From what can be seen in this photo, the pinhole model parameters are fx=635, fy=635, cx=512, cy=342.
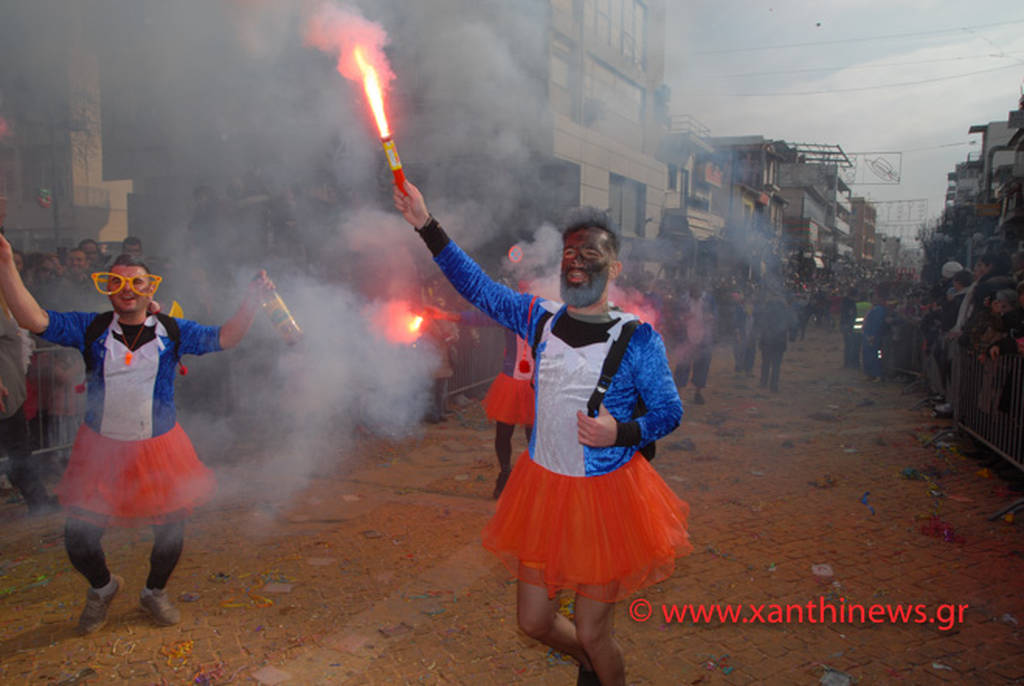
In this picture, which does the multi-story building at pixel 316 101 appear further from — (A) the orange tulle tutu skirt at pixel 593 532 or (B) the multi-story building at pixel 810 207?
(B) the multi-story building at pixel 810 207

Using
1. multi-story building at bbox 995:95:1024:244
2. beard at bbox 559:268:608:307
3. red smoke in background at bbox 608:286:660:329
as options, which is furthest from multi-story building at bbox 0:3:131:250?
A: multi-story building at bbox 995:95:1024:244

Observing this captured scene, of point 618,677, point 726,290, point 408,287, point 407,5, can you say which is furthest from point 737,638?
point 726,290

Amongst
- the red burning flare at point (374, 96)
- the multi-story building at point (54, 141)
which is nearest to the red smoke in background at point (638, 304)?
the red burning flare at point (374, 96)

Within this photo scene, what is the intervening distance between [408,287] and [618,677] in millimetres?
5760

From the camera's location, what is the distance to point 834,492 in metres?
5.48

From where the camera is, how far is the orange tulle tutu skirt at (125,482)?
2939 mm

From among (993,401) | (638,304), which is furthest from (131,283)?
(993,401)

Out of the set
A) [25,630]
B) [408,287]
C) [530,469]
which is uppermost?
[408,287]

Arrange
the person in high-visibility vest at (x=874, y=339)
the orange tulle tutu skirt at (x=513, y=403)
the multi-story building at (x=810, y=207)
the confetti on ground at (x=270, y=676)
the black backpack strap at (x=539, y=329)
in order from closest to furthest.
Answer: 1. the black backpack strap at (x=539, y=329)
2. the confetti on ground at (x=270, y=676)
3. the orange tulle tutu skirt at (x=513, y=403)
4. the person in high-visibility vest at (x=874, y=339)
5. the multi-story building at (x=810, y=207)

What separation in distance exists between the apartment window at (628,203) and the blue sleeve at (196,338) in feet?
51.8

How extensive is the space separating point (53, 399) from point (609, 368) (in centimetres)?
528

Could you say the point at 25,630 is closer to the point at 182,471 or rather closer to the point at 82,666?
the point at 82,666

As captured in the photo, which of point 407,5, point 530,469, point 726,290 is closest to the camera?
point 530,469

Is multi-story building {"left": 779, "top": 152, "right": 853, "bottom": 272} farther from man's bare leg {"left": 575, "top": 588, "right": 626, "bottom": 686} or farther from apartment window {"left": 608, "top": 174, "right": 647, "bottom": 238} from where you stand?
man's bare leg {"left": 575, "top": 588, "right": 626, "bottom": 686}
